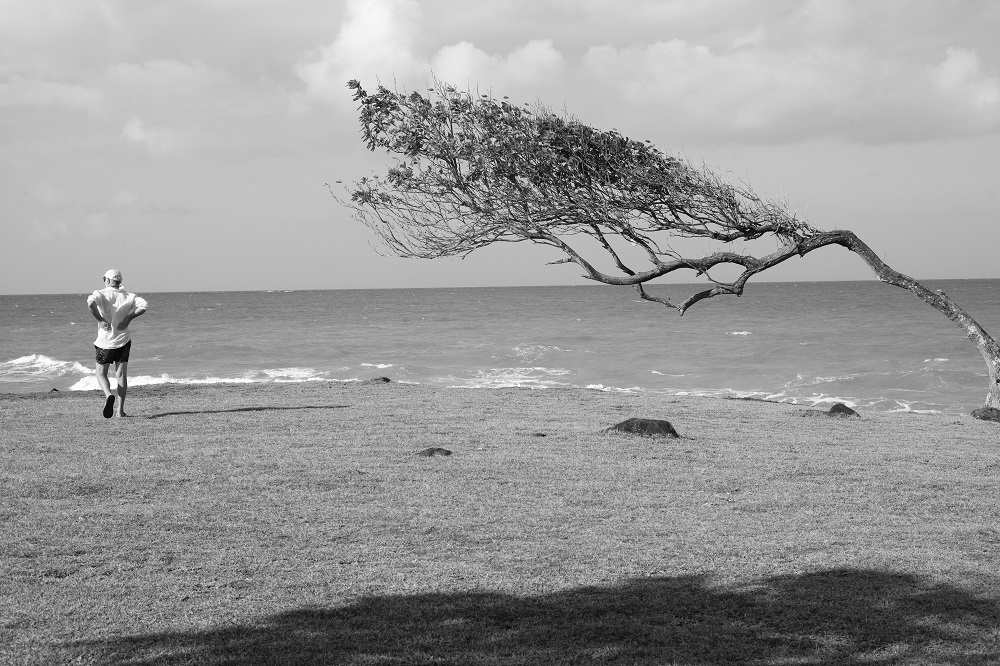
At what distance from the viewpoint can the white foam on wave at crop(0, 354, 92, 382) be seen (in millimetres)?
30688

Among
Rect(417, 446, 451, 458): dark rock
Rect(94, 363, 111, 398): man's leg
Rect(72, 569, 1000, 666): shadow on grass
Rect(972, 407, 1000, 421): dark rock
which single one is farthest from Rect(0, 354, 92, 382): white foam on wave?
Rect(72, 569, 1000, 666): shadow on grass

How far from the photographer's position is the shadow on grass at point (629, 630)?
437 cm

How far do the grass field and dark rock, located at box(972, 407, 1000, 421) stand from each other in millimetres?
2751

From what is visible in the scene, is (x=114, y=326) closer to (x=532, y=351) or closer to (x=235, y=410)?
(x=235, y=410)

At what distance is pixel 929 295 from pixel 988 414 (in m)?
2.04

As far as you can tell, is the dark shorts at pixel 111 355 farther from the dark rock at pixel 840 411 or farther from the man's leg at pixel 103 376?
the dark rock at pixel 840 411

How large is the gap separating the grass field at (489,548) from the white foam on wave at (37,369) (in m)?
21.5

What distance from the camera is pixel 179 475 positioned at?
8.40 m

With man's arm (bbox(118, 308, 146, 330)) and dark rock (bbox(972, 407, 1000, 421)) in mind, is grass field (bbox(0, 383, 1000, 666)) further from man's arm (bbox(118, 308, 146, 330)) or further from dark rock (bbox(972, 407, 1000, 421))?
dark rock (bbox(972, 407, 1000, 421))

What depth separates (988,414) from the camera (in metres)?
14.3

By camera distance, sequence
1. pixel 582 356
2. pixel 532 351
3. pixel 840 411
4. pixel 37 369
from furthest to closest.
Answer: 1. pixel 532 351
2. pixel 582 356
3. pixel 37 369
4. pixel 840 411

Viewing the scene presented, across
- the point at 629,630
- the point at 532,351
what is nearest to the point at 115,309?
the point at 629,630

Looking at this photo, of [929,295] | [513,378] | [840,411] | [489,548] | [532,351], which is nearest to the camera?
[489,548]

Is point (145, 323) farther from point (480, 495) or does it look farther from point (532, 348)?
point (480, 495)
